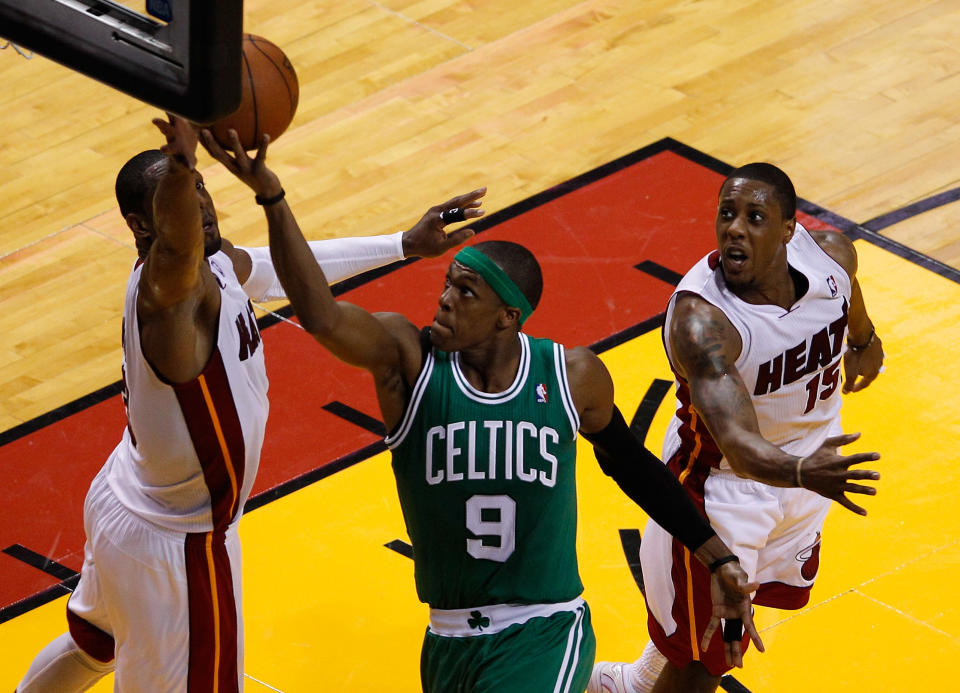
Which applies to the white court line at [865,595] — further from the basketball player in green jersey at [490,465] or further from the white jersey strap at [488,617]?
the white jersey strap at [488,617]

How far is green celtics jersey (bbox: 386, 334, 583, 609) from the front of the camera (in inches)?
197

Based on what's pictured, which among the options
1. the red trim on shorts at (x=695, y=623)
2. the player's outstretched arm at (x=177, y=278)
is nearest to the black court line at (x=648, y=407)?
the red trim on shorts at (x=695, y=623)

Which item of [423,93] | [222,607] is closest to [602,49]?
[423,93]

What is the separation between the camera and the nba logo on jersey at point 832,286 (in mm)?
5812

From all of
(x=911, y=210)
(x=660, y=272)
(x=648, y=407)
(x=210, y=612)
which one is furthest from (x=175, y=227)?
(x=911, y=210)

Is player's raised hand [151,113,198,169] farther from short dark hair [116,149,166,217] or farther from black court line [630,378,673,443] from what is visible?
black court line [630,378,673,443]

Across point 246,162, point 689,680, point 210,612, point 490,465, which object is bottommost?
point 689,680

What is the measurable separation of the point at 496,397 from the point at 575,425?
261 millimetres

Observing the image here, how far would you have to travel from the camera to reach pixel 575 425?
5.13 m

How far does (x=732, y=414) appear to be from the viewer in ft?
17.4

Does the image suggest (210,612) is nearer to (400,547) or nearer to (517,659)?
(517,659)

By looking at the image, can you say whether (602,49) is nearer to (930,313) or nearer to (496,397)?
(930,313)

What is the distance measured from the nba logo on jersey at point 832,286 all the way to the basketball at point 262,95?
6.39 feet

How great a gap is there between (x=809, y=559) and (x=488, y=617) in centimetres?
137
